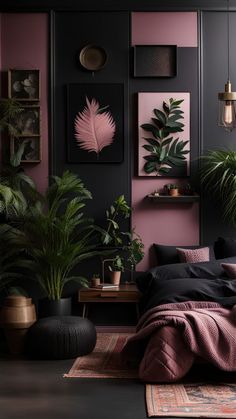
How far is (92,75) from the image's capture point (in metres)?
7.32

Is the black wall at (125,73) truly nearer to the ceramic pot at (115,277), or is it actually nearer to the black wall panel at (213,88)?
the black wall panel at (213,88)

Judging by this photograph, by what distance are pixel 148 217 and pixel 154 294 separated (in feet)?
4.53

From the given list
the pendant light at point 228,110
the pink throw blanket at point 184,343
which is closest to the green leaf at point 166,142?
the pendant light at point 228,110

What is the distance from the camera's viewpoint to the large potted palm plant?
21.9 ft

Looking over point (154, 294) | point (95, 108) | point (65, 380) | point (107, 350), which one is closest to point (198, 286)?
point (154, 294)

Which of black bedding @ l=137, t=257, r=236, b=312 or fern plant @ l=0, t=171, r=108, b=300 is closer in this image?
black bedding @ l=137, t=257, r=236, b=312

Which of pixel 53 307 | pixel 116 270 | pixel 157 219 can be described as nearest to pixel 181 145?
pixel 157 219

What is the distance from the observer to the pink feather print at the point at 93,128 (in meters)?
7.28

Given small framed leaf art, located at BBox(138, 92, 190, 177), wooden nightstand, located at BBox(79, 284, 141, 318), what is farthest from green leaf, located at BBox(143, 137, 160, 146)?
wooden nightstand, located at BBox(79, 284, 141, 318)

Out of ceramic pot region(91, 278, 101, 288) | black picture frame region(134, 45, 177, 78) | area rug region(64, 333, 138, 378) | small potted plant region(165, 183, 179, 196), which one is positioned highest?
black picture frame region(134, 45, 177, 78)

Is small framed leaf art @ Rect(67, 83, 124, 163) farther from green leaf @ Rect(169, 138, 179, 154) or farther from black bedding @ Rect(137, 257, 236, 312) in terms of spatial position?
black bedding @ Rect(137, 257, 236, 312)

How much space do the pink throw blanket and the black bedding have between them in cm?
48

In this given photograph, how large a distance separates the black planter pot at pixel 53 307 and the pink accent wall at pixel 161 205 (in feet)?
3.20

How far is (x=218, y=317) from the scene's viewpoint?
508cm
